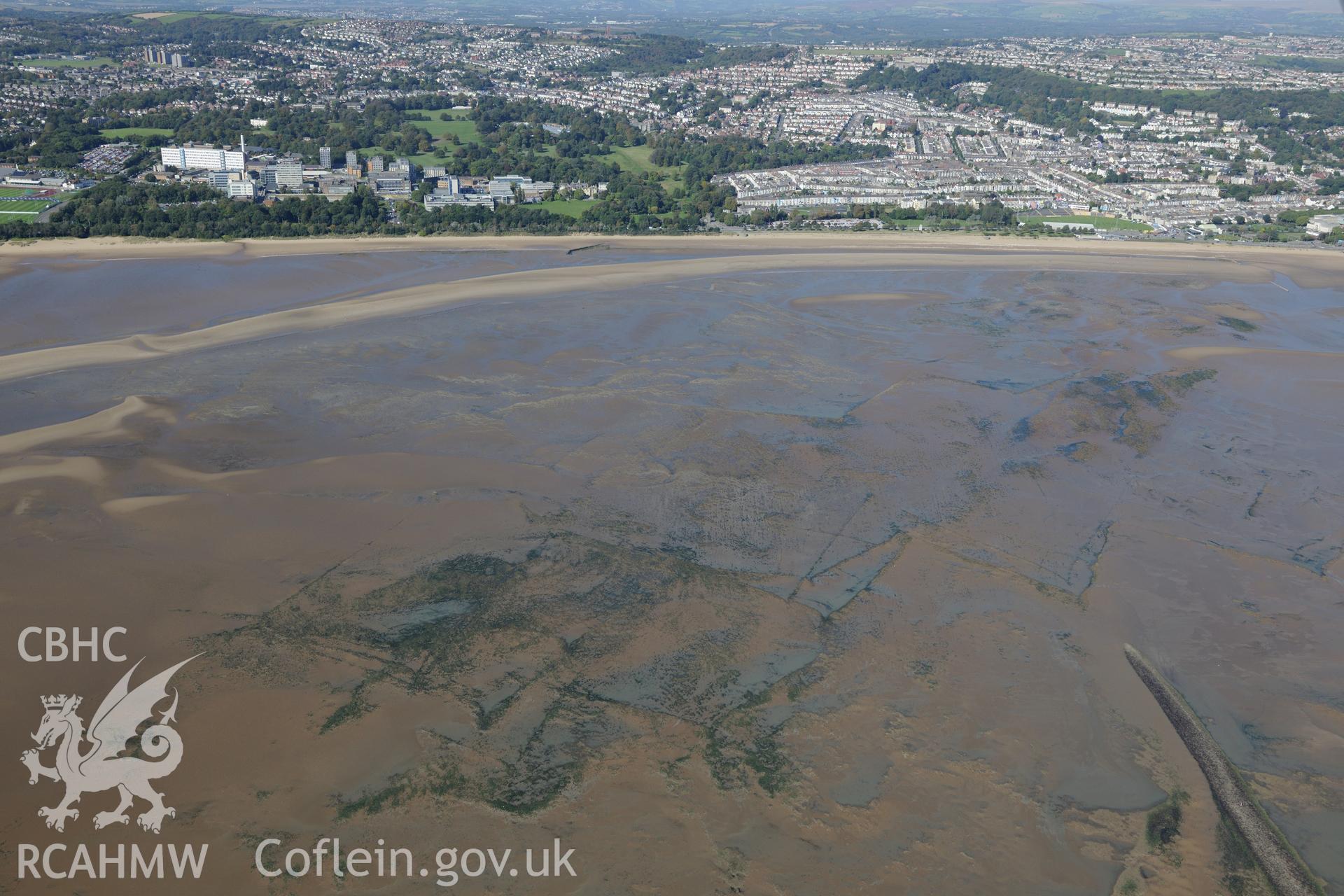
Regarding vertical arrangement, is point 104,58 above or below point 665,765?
above

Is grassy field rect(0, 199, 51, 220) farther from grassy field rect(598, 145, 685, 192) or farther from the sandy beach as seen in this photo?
grassy field rect(598, 145, 685, 192)

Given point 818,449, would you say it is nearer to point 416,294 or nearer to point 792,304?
point 792,304

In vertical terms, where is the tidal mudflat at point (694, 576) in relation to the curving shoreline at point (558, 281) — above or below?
below

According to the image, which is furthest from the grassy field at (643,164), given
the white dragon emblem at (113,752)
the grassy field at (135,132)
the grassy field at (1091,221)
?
the white dragon emblem at (113,752)

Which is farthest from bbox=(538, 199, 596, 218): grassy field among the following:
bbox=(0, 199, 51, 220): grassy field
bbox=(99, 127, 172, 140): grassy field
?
bbox=(99, 127, 172, 140): grassy field

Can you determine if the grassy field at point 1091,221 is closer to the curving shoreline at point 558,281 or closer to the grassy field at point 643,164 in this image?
the curving shoreline at point 558,281

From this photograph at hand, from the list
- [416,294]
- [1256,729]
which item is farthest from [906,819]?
[416,294]
